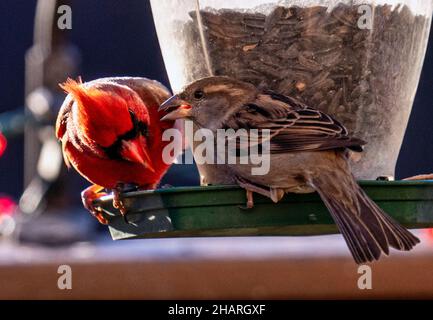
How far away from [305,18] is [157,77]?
3.73 metres

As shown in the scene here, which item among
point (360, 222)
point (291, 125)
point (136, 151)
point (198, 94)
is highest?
point (198, 94)

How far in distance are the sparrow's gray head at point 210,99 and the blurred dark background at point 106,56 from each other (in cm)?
369

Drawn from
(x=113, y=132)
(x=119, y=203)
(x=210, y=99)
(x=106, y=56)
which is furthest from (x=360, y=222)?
(x=106, y=56)

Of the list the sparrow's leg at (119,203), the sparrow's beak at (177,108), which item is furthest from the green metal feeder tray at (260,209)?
the sparrow's beak at (177,108)

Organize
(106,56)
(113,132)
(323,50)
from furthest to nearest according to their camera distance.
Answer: (106,56)
(113,132)
(323,50)

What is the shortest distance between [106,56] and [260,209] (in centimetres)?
453

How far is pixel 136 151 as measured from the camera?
3.89m

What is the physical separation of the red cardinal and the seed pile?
33 centimetres

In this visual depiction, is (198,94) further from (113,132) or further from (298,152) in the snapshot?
(113,132)

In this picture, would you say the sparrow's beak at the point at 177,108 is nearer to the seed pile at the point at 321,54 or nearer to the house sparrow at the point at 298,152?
the house sparrow at the point at 298,152

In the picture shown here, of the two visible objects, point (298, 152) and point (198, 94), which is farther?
point (198, 94)

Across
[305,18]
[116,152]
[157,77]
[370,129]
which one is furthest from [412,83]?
[157,77]

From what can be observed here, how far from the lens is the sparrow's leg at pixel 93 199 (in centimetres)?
365
